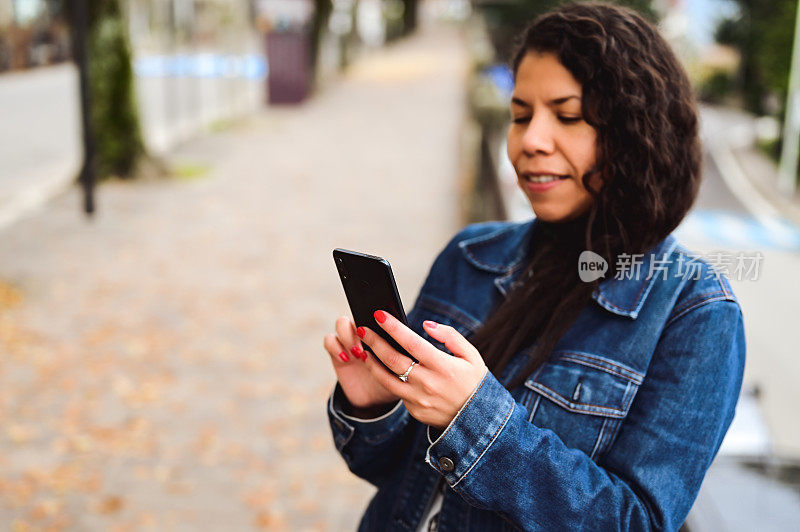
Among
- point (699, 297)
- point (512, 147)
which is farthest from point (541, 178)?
point (699, 297)

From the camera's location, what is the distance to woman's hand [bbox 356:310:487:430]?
4.16ft

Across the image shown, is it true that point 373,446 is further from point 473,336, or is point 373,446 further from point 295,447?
point 295,447

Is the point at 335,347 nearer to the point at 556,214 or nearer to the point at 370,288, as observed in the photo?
the point at 370,288

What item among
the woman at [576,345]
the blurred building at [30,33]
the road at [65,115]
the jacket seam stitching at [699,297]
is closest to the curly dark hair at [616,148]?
the woman at [576,345]

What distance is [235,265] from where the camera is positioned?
819 cm

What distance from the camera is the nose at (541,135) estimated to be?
151cm

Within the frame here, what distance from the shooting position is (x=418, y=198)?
11820 millimetres

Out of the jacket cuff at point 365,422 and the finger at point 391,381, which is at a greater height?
the finger at point 391,381

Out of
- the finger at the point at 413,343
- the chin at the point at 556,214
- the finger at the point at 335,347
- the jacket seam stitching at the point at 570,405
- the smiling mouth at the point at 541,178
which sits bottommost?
the jacket seam stitching at the point at 570,405

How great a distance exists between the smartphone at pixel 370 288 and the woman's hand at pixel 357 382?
0.52 feet

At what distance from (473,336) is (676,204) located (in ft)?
1.58

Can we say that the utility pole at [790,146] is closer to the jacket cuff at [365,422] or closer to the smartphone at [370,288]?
the jacket cuff at [365,422]

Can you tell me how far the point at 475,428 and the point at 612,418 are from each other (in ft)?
0.94

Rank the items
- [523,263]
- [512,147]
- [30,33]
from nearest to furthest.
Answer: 1. [512,147]
2. [523,263]
3. [30,33]
